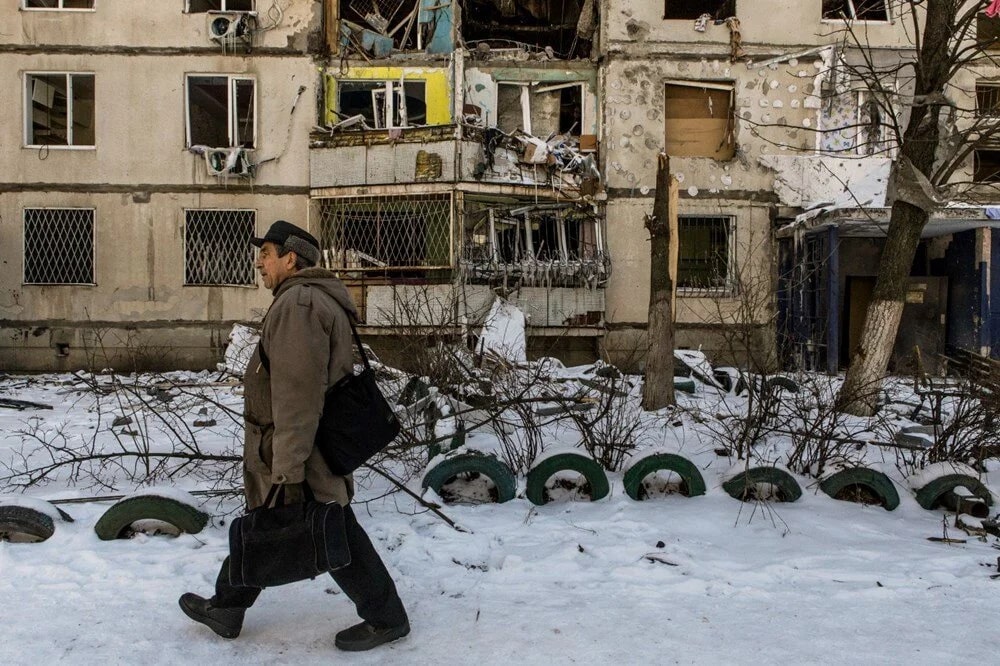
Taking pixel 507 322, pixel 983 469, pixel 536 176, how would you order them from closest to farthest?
1. pixel 983 469
2. pixel 507 322
3. pixel 536 176

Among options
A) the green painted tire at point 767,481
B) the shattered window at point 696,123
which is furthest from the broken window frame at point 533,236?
the green painted tire at point 767,481

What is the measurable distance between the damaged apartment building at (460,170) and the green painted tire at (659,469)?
872 cm

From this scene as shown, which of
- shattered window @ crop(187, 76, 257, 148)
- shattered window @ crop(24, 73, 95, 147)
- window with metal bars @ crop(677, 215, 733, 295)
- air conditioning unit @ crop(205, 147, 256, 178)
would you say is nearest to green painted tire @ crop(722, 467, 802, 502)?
window with metal bars @ crop(677, 215, 733, 295)

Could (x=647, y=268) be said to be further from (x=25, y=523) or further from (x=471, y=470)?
(x=25, y=523)

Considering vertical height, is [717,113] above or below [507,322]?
above

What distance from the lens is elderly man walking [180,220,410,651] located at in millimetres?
2480

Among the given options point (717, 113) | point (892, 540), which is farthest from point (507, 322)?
point (892, 540)

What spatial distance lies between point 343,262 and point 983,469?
11.7 metres

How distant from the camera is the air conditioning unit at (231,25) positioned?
14.2 meters

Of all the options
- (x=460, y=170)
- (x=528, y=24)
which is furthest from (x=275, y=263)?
(x=528, y=24)

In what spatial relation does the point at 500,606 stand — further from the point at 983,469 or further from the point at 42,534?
the point at 983,469

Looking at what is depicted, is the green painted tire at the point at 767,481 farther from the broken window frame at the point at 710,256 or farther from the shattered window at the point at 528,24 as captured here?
the shattered window at the point at 528,24

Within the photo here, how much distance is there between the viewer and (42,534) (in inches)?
147

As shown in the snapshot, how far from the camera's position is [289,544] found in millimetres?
2545
